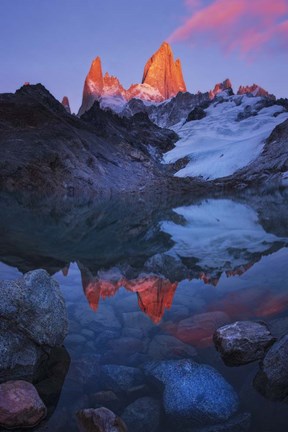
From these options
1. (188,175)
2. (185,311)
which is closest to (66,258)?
(185,311)

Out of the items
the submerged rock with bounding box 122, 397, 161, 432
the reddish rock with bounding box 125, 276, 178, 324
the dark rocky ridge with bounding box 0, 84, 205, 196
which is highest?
the dark rocky ridge with bounding box 0, 84, 205, 196

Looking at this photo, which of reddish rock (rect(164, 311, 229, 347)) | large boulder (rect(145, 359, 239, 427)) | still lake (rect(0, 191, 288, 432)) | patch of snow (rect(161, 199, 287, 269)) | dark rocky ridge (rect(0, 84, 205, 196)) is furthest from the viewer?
dark rocky ridge (rect(0, 84, 205, 196))

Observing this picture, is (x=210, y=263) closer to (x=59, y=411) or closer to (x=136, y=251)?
(x=136, y=251)

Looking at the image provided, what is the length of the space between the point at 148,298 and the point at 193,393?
5.89m

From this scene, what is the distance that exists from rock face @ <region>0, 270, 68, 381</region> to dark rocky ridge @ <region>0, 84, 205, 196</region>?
67652 millimetres

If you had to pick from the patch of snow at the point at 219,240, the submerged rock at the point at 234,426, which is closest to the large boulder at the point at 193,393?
the submerged rock at the point at 234,426

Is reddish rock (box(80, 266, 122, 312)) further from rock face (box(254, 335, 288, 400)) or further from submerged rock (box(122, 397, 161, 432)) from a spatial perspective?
rock face (box(254, 335, 288, 400))

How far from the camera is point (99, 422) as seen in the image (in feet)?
19.2

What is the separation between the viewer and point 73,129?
94.5 m

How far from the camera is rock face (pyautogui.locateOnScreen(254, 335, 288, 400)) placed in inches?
271

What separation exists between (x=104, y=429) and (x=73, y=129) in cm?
9409

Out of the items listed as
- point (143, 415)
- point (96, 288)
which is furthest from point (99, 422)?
point (96, 288)

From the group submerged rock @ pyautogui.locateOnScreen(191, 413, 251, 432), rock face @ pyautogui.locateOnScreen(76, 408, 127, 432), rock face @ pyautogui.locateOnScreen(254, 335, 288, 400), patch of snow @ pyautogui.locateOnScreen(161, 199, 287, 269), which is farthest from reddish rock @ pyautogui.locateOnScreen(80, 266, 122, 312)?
submerged rock @ pyautogui.locateOnScreen(191, 413, 251, 432)

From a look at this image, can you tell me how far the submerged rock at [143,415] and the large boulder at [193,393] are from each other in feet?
0.69
